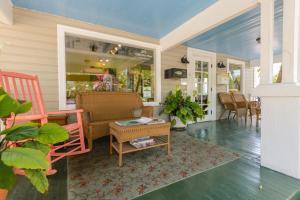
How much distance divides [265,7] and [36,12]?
11.7ft

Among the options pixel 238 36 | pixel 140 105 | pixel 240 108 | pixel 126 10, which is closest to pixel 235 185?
pixel 140 105

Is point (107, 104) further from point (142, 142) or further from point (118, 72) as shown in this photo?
point (118, 72)

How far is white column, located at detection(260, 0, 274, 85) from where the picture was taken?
6.36ft

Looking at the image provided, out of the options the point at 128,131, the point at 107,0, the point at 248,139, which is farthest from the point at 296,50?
the point at 107,0

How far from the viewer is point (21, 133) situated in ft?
2.59

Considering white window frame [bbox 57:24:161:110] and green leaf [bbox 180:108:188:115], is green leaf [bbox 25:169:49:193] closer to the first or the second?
white window frame [bbox 57:24:161:110]

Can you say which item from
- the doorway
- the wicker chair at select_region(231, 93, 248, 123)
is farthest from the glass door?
the wicker chair at select_region(231, 93, 248, 123)

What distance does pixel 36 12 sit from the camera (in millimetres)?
2809

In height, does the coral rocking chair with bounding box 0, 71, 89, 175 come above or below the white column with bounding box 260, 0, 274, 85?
below

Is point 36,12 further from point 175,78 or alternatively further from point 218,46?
point 218,46

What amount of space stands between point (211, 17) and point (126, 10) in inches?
57.7

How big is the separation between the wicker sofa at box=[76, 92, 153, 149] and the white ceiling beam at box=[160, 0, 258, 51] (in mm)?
1654

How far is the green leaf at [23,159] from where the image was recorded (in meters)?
0.60

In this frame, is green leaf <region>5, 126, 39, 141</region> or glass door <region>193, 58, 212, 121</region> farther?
glass door <region>193, 58, 212, 121</region>
